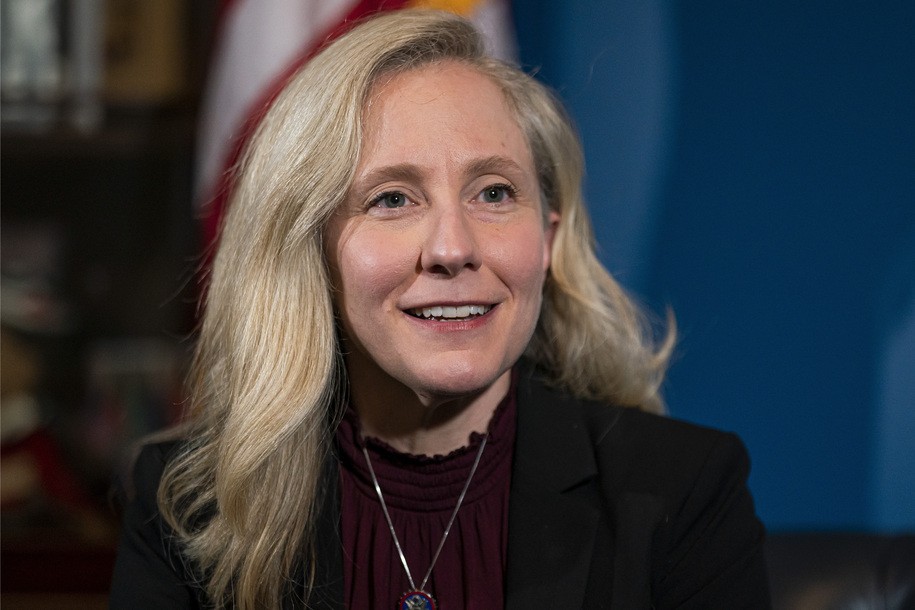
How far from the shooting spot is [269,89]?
2.01 meters

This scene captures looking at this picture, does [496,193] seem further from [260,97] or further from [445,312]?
[260,97]

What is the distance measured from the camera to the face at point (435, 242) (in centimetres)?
125

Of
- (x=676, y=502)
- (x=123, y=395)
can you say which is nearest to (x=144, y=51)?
(x=123, y=395)

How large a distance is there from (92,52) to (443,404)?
1597 millimetres

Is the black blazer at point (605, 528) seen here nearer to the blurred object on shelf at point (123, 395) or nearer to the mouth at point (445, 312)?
the mouth at point (445, 312)

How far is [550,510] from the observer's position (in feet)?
4.48

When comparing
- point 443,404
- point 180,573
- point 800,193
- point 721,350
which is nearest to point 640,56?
point 800,193

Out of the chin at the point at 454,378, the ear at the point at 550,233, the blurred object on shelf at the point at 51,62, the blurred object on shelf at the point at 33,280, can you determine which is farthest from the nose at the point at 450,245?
the blurred object on shelf at the point at 33,280

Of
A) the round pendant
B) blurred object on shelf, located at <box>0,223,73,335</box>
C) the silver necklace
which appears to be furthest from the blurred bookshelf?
the round pendant

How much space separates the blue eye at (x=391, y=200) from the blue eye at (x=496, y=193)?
11 cm

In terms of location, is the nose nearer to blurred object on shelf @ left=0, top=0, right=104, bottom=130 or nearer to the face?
the face

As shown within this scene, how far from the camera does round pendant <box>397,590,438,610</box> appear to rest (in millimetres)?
1326

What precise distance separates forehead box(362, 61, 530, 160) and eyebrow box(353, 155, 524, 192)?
0.02m

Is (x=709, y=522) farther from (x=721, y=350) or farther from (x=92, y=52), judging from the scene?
(x=92, y=52)
